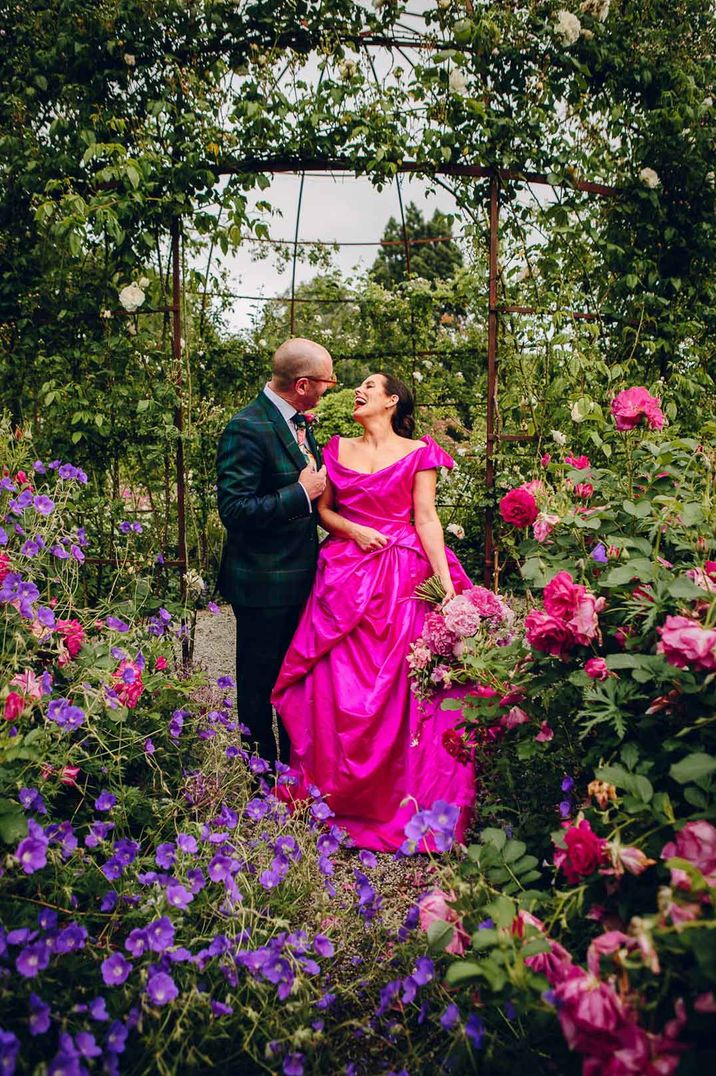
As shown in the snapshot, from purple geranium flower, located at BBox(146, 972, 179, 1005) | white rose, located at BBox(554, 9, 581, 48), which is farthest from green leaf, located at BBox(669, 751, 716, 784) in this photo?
white rose, located at BBox(554, 9, 581, 48)

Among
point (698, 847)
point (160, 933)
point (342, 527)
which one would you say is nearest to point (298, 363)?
point (342, 527)

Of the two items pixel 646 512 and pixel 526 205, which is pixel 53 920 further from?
pixel 526 205

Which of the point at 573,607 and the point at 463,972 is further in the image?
the point at 573,607

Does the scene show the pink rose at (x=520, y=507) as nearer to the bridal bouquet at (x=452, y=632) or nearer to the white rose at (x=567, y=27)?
the bridal bouquet at (x=452, y=632)

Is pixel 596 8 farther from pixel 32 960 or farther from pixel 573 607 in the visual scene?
pixel 32 960

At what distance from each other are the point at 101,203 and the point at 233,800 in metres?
2.49

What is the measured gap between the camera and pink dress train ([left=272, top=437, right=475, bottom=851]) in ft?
8.74

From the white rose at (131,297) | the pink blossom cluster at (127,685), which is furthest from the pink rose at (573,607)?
the white rose at (131,297)

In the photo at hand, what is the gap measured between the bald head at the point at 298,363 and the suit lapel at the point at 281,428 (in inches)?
3.5

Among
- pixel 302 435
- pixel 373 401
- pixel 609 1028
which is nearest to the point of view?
pixel 609 1028

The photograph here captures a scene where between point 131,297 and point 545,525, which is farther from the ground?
point 131,297

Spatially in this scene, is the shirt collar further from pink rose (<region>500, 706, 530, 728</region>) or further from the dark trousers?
pink rose (<region>500, 706, 530, 728</region>)

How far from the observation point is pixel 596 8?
10.8 feet

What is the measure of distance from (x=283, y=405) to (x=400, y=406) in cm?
52
